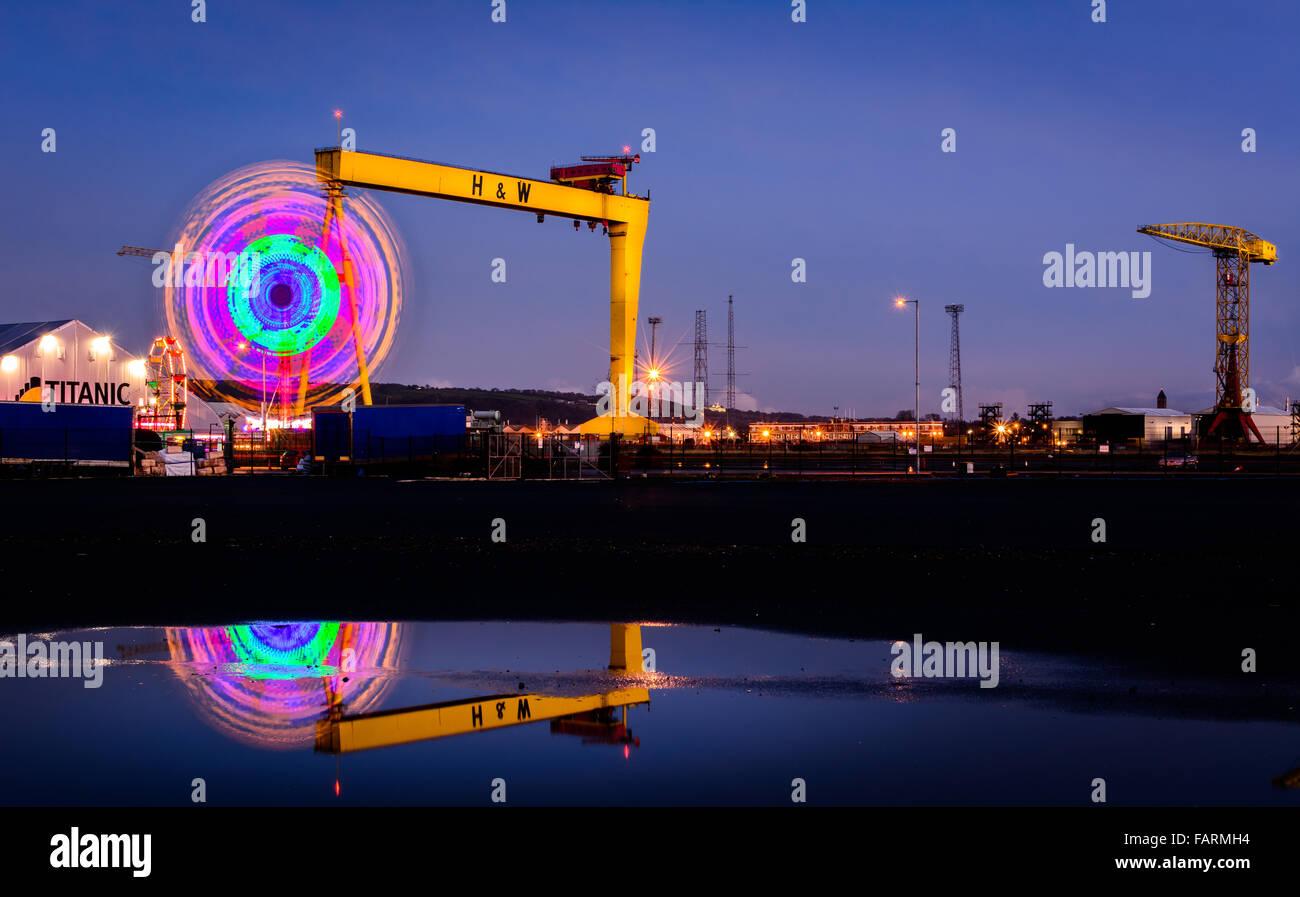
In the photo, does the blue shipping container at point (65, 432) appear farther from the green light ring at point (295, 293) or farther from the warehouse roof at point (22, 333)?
the warehouse roof at point (22, 333)

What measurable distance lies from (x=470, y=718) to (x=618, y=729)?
0.93m

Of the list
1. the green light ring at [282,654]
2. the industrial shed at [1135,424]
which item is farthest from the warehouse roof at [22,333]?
the industrial shed at [1135,424]

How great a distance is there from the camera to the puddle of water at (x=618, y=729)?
543 centimetres

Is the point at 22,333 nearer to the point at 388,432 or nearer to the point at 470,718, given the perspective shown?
the point at 388,432

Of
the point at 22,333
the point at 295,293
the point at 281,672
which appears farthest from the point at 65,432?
the point at 281,672

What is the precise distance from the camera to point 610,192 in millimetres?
63219

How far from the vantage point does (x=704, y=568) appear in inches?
598

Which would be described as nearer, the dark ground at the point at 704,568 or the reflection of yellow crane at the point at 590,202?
the dark ground at the point at 704,568

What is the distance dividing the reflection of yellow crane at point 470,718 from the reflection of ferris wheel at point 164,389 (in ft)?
185
